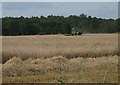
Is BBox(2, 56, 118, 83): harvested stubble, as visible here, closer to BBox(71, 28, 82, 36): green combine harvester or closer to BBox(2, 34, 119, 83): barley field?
BBox(2, 34, 119, 83): barley field

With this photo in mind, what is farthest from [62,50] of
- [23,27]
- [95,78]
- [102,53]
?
[23,27]

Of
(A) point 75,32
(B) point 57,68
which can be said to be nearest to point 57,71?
(B) point 57,68

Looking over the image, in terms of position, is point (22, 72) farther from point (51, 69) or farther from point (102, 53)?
point (102, 53)

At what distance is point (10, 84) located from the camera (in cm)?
552

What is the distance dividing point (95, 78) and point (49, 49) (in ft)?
13.2

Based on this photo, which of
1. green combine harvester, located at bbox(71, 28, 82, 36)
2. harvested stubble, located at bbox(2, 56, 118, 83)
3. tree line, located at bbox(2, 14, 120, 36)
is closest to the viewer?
harvested stubble, located at bbox(2, 56, 118, 83)

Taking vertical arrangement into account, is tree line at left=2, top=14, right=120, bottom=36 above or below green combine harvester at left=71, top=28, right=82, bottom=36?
above

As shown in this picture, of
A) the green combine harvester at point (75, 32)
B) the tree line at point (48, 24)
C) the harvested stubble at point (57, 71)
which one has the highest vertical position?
the tree line at point (48, 24)

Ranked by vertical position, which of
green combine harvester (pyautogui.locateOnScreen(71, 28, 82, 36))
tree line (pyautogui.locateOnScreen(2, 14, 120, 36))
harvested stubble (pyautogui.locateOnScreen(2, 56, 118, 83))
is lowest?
harvested stubble (pyautogui.locateOnScreen(2, 56, 118, 83))

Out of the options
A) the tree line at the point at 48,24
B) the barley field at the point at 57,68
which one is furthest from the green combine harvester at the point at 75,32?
the barley field at the point at 57,68

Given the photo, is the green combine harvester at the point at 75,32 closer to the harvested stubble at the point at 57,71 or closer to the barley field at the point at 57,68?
the barley field at the point at 57,68

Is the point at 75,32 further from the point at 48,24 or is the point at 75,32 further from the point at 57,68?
the point at 57,68

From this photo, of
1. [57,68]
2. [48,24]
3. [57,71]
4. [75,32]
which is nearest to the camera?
[57,71]

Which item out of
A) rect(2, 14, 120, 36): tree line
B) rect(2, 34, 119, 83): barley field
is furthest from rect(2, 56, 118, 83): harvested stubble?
rect(2, 14, 120, 36): tree line
